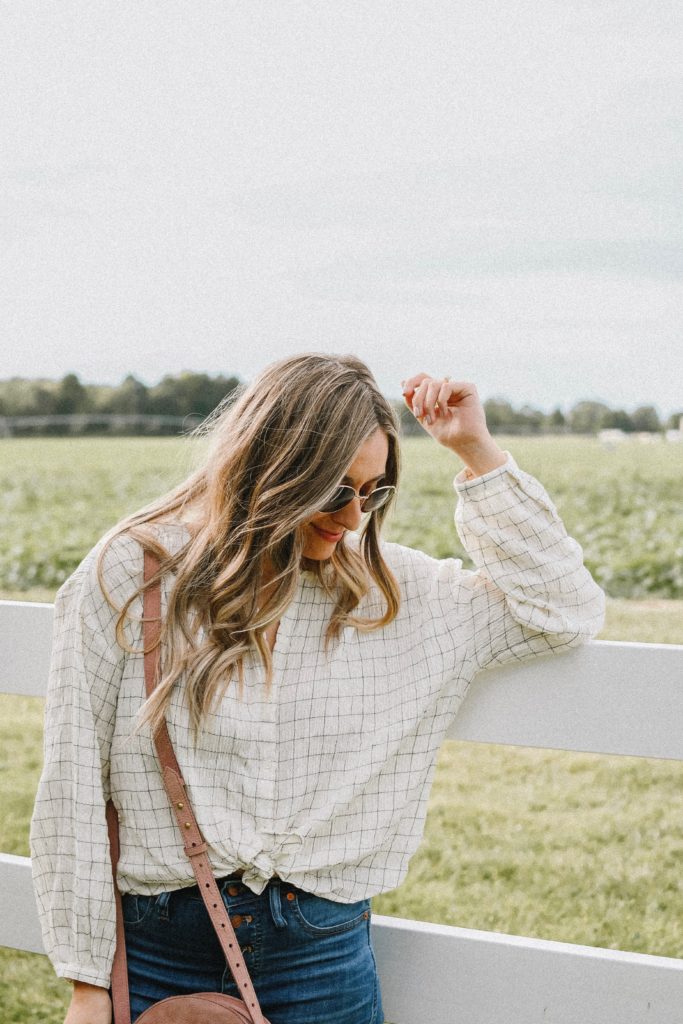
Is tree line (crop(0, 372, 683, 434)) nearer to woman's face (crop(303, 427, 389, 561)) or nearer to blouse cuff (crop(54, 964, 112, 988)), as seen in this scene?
woman's face (crop(303, 427, 389, 561))

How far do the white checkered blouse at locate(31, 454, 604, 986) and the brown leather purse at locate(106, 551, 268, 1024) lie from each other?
0.06 feet

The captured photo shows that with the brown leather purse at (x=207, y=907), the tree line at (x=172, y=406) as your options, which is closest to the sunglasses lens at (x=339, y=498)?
the brown leather purse at (x=207, y=907)

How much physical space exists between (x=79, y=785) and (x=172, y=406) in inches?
659

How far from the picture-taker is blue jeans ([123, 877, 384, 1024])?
1477 mm

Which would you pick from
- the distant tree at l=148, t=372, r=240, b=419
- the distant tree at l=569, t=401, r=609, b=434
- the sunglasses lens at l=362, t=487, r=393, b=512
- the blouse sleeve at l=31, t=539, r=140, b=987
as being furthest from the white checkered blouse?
the distant tree at l=148, t=372, r=240, b=419

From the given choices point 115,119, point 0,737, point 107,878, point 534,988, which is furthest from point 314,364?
point 115,119

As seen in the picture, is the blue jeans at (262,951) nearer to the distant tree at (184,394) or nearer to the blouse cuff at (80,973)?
the blouse cuff at (80,973)

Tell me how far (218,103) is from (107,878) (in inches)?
706

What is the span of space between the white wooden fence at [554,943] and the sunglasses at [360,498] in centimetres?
34

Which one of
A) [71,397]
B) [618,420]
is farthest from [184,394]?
[618,420]

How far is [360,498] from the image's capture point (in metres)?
1.53

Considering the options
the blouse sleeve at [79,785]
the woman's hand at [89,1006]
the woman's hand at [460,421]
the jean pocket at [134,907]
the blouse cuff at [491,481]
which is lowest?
the woman's hand at [89,1006]

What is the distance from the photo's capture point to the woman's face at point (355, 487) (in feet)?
5.00

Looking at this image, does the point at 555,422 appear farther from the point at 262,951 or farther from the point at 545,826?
the point at 262,951
